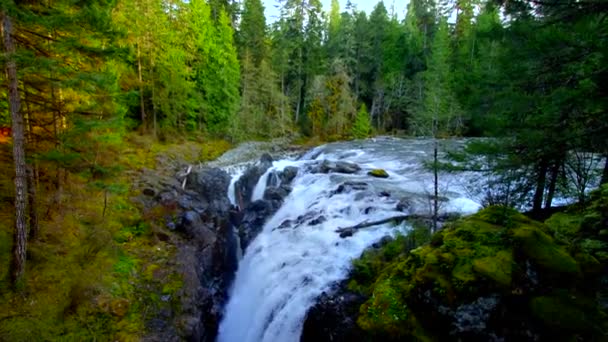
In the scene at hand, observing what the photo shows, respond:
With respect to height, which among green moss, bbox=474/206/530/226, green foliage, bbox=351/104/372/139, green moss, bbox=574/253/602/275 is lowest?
green moss, bbox=574/253/602/275

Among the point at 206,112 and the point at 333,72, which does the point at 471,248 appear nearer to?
the point at 206,112

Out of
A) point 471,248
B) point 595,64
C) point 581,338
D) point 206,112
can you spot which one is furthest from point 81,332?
point 206,112

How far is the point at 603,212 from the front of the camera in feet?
16.9

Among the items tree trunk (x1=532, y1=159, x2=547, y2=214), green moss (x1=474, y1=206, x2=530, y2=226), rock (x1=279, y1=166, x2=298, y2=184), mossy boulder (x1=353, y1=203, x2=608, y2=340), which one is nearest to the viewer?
mossy boulder (x1=353, y1=203, x2=608, y2=340)

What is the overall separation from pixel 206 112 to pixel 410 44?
28.6m

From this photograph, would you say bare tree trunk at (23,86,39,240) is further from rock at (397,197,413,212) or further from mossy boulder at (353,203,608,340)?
rock at (397,197,413,212)

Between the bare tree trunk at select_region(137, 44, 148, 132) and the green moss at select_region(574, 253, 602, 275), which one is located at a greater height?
the bare tree trunk at select_region(137, 44, 148, 132)

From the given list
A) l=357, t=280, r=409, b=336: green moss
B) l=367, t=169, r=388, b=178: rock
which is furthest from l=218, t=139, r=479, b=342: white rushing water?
l=357, t=280, r=409, b=336: green moss

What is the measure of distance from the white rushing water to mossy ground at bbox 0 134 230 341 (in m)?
2.49

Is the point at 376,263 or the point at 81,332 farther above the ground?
the point at 376,263

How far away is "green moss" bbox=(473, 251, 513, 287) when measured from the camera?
15.2ft

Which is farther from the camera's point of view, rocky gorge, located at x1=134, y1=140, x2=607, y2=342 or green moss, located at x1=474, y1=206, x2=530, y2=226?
green moss, located at x1=474, y1=206, x2=530, y2=226

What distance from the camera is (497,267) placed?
15.6 ft

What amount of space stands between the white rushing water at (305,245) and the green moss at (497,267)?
4.24 m
